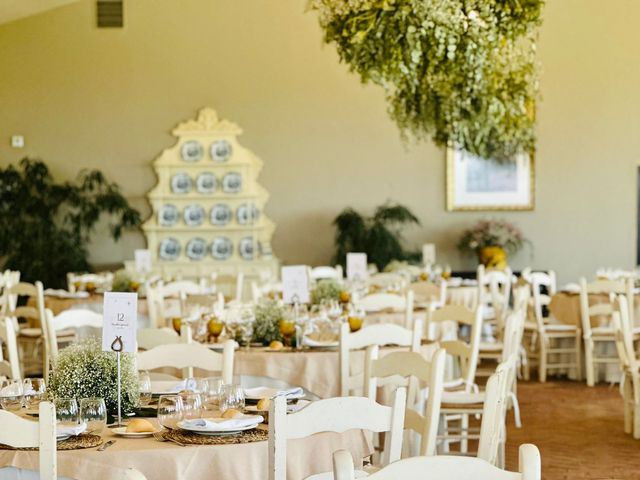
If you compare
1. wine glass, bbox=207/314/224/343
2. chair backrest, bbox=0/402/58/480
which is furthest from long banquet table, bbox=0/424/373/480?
wine glass, bbox=207/314/224/343

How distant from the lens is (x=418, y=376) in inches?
176

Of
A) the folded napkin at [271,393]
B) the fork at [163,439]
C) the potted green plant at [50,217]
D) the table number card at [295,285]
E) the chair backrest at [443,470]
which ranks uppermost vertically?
the potted green plant at [50,217]

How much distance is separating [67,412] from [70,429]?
0.31ft

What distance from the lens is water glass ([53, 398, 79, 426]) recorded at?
11.5ft

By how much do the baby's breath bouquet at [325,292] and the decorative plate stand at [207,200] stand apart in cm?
607

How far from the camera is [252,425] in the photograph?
3561mm

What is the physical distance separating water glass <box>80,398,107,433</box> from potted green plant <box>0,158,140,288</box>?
10.3m

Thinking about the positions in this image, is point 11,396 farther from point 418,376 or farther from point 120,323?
point 418,376

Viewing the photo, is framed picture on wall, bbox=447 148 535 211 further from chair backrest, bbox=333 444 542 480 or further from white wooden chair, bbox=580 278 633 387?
chair backrest, bbox=333 444 542 480

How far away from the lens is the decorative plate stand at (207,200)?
14.3 metres

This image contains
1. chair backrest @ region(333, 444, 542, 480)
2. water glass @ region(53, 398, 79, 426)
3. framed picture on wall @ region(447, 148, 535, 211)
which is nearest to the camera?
chair backrest @ region(333, 444, 542, 480)

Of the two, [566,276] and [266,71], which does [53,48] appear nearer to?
[266,71]

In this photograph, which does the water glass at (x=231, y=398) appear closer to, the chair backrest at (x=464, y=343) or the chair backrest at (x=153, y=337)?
the chair backrest at (x=153, y=337)

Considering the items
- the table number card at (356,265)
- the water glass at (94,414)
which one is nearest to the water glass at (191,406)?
the water glass at (94,414)
